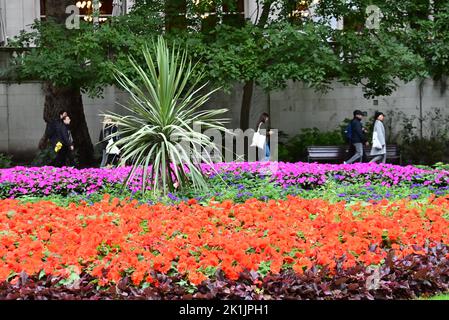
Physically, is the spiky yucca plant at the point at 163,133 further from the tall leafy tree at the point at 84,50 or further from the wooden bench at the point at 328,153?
the wooden bench at the point at 328,153

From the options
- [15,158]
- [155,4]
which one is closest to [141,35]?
[155,4]

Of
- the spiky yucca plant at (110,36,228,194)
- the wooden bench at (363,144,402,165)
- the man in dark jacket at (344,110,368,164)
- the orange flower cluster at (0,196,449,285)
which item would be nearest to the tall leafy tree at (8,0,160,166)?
the man in dark jacket at (344,110,368,164)

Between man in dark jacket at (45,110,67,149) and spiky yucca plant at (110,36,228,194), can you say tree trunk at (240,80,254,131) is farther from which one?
spiky yucca plant at (110,36,228,194)

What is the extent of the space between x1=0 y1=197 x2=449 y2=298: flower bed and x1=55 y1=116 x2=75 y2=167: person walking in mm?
8185

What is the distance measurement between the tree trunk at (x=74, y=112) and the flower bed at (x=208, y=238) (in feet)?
36.7

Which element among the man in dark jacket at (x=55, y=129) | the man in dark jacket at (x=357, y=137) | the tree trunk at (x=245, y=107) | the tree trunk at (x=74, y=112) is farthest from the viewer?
the tree trunk at (x=245, y=107)

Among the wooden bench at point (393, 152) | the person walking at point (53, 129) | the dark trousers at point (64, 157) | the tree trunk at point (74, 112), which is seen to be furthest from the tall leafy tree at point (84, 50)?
the wooden bench at point (393, 152)

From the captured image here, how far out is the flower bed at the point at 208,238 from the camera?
625 cm

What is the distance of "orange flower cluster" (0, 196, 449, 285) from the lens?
20.7 ft

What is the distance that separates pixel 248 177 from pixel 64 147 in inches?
224

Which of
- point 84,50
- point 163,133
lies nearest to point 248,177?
point 163,133

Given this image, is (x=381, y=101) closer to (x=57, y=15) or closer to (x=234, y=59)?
(x=234, y=59)

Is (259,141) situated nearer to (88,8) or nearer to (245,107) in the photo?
(245,107)

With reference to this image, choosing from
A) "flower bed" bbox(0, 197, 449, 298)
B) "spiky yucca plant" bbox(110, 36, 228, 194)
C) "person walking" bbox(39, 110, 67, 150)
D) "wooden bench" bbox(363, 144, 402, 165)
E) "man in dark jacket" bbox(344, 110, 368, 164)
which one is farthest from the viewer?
"wooden bench" bbox(363, 144, 402, 165)
